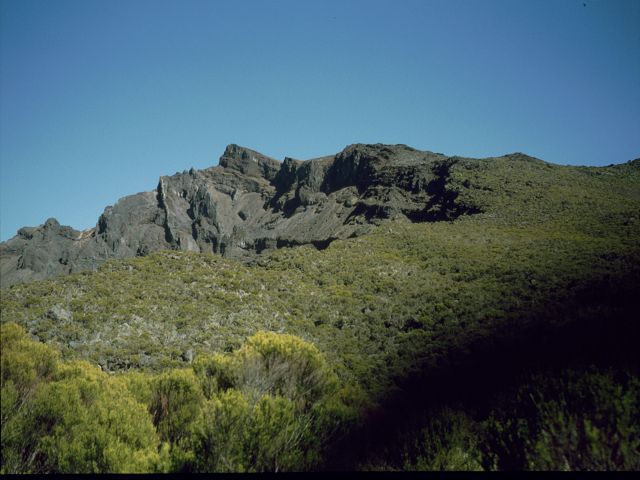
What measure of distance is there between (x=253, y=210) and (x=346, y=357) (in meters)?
113

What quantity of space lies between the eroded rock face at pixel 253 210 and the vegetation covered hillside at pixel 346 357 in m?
27.0

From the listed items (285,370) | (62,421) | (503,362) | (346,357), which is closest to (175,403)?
(285,370)

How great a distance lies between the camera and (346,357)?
2058 cm

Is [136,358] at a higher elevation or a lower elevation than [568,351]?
lower

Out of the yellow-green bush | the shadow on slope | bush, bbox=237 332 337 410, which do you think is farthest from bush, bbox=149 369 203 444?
the shadow on slope

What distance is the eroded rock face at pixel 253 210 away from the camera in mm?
71875

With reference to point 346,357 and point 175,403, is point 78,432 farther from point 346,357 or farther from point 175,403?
point 346,357

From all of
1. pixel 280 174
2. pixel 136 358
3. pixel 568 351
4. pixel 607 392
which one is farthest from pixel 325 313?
pixel 280 174

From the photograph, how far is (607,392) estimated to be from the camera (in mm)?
7504

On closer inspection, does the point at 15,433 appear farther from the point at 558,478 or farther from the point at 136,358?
the point at 136,358

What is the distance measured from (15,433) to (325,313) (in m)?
21.1

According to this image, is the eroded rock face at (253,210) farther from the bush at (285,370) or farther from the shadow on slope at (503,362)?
the bush at (285,370)

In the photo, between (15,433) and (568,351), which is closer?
(15,433)

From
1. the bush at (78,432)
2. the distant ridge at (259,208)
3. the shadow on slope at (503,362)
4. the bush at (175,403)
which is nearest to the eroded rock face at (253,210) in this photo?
the distant ridge at (259,208)
